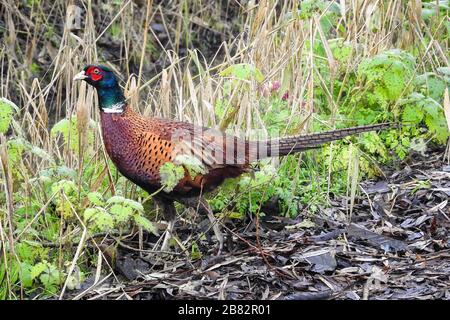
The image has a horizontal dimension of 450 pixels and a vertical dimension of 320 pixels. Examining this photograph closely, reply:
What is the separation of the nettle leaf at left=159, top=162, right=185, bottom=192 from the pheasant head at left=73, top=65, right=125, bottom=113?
0.56 meters

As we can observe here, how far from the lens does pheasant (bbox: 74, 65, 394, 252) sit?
4148 millimetres

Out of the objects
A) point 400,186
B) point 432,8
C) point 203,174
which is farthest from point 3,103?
point 432,8

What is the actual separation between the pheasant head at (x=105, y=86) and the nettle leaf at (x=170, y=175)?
1.84 ft

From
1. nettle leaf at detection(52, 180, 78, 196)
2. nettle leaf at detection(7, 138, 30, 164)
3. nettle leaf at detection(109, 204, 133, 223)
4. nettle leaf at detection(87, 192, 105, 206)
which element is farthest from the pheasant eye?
nettle leaf at detection(109, 204, 133, 223)

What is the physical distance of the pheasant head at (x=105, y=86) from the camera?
432 centimetres

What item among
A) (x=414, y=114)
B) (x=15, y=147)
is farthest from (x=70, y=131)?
(x=414, y=114)

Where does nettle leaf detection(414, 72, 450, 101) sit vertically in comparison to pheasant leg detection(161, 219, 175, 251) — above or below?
above

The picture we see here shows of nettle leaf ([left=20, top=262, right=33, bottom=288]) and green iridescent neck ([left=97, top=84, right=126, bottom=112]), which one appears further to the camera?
green iridescent neck ([left=97, top=84, right=126, bottom=112])

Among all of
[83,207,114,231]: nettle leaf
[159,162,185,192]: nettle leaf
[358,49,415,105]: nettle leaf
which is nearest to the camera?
[83,207,114,231]: nettle leaf

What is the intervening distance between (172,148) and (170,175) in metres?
0.30

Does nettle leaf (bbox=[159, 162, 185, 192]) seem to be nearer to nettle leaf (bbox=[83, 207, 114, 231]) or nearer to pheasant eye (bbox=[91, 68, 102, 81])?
nettle leaf (bbox=[83, 207, 114, 231])

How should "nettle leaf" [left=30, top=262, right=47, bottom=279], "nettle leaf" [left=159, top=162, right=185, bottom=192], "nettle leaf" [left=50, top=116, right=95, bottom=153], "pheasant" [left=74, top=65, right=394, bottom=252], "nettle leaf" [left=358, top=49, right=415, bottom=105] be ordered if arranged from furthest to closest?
"nettle leaf" [left=358, top=49, right=415, bottom=105] < "nettle leaf" [left=50, top=116, right=95, bottom=153] < "pheasant" [left=74, top=65, right=394, bottom=252] < "nettle leaf" [left=159, top=162, right=185, bottom=192] < "nettle leaf" [left=30, top=262, right=47, bottom=279]
